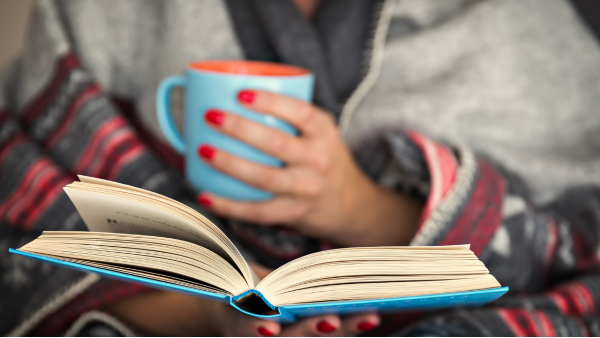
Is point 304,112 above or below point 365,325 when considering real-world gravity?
above

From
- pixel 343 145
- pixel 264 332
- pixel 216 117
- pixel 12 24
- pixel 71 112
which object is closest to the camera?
pixel 264 332

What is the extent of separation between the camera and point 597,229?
766mm

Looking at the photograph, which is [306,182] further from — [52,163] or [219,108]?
[52,163]

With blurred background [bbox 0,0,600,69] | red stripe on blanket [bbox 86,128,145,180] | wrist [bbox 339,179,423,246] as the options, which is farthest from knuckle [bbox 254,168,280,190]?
blurred background [bbox 0,0,600,69]

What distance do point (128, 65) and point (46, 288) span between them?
1.42 feet

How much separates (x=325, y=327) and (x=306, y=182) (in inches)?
7.9

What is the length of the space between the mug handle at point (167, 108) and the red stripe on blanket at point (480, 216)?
1.26 ft

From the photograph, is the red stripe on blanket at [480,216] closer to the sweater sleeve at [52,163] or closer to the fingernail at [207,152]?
the fingernail at [207,152]

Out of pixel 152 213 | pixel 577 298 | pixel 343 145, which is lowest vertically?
pixel 577 298

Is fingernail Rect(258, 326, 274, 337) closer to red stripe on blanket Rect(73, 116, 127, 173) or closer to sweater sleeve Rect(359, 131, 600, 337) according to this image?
sweater sleeve Rect(359, 131, 600, 337)

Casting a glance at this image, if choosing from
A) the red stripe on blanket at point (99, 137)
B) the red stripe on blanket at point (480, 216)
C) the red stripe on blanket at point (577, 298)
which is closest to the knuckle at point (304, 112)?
the red stripe on blanket at point (480, 216)

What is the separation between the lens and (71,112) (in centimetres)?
78

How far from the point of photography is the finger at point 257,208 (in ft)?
2.03

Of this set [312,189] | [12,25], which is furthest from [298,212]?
[12,25]
